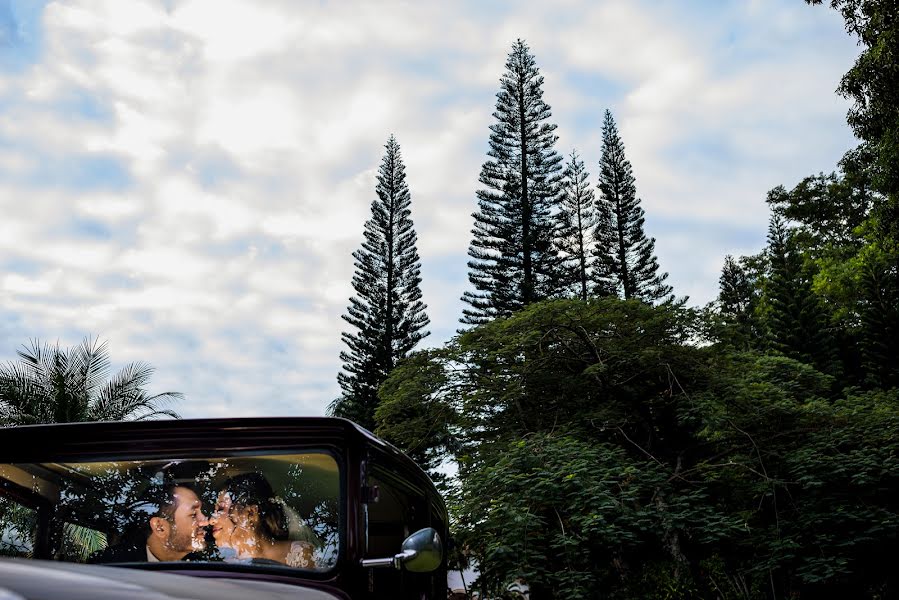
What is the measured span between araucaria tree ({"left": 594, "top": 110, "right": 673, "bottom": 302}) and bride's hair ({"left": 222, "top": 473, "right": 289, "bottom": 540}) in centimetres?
3056

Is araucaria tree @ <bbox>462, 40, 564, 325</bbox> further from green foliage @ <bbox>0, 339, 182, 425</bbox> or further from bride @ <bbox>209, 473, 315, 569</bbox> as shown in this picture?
bride @ <bbox>209, 473, 315, 569</bbox>

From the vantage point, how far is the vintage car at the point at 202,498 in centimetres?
233

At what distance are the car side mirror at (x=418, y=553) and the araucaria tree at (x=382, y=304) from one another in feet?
89.0

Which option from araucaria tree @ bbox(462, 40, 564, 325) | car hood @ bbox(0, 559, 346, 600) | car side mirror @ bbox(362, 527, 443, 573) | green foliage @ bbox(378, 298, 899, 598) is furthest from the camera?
araucaria tree @ bbox(462, 40, 564, 325)

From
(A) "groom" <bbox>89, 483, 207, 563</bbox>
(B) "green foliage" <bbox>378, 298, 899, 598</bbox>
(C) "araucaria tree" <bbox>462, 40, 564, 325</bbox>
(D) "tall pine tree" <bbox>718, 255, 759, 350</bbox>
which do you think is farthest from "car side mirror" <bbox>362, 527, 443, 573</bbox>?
(D) "tall pine tree" <bbox>718, 255, 759, 350</bbox>

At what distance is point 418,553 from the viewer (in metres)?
2.16

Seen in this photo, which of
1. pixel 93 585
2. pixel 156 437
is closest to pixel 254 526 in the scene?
pixel 156 437

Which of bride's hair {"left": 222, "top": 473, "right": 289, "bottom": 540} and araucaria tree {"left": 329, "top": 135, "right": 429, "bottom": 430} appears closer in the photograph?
bride's hair {"left": 222, "top": 473, "right": 289, "bottom": 540}

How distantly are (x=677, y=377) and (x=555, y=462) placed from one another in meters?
3.81

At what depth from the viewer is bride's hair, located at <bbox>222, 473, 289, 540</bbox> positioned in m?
2.39

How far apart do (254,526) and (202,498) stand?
19 centimetres

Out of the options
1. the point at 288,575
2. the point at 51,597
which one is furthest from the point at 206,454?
the point at 51,597

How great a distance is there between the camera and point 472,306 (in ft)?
95.6

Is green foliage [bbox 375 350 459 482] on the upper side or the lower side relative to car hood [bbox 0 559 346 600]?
upper
